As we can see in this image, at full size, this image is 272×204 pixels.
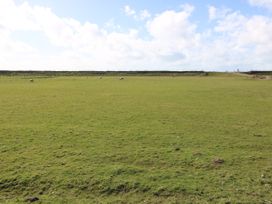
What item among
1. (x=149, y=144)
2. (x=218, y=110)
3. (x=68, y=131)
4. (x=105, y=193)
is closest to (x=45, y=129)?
(x=68, y=131)

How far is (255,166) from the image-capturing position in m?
9.56

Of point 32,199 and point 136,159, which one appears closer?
point 32,199

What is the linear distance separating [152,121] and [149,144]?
4.76 m

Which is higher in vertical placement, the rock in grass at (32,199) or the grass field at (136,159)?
the grass field at (136,159)

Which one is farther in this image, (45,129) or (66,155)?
(45,129)

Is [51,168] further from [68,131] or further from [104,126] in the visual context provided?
[104,126]

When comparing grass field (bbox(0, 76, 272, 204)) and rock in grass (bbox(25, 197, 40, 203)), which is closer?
rock in grass (bbox(25, 197, 40, 203))

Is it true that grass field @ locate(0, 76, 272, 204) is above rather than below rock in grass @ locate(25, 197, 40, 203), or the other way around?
above

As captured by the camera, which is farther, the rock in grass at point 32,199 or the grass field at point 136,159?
the grass field at point 136,159

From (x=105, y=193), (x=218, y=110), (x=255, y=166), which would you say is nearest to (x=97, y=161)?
(x=105, y=193)

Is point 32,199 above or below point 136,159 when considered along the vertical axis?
below

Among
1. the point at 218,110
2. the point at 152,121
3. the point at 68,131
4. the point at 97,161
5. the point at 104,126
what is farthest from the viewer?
the point at 218,110

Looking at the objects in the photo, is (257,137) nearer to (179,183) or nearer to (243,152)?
(243,152)

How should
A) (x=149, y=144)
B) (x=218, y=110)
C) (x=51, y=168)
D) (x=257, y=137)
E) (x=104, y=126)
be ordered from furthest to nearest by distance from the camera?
1. (x=218, y=110)
2. (x=104, y=126)
3. (x=257, y=137)
4. (x=149, y=144)
5. (x=51, y=168)
